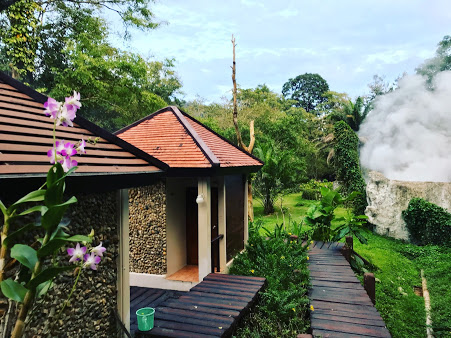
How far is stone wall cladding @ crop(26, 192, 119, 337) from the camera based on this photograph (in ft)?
10.8

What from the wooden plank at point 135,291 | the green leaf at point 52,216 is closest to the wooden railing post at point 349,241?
the wooden plank at point 135,291

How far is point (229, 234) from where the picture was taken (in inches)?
339

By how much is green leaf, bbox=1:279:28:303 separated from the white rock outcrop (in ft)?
48.4

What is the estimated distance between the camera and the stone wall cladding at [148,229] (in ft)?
24.6

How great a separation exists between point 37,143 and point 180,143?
4621mm

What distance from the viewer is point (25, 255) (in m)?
1.51

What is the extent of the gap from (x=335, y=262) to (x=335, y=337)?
13.0 feet

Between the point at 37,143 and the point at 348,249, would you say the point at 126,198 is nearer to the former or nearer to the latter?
the point at 37,143

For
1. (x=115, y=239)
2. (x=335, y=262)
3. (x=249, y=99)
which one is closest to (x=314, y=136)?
(x=249, y=99)

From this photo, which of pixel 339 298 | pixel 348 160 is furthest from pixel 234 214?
pixel 348 160

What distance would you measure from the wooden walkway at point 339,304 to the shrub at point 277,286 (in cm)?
30

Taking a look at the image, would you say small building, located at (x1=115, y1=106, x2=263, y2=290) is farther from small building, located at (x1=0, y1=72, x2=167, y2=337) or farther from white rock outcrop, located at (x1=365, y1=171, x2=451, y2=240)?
white rock outcrop, located at (x1=365, y1=171, x2=451, y2=240)

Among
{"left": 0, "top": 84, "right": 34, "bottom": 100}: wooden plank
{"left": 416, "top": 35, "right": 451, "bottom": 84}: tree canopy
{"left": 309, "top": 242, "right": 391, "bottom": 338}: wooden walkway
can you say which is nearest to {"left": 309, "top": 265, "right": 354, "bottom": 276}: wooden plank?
{"left": 309, "top": 242, "right": 391, "bottom": 338}: wooden walkway

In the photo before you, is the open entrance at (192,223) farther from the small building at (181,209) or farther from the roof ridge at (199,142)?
the roof ridge at (199,142)
